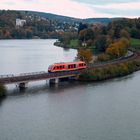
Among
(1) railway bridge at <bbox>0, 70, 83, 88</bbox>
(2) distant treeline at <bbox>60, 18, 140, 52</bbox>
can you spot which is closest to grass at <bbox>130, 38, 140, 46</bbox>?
(2) distant treeline at <bbox>60, 18, 140, 52</bbox>

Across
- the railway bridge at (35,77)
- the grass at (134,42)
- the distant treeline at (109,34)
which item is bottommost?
the grass at (134,42)

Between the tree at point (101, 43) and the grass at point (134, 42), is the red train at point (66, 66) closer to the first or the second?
the tree at point (101, 43)

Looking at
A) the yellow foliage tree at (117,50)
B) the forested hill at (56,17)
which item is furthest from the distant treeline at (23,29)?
the yellow foliage tree at (117,50)

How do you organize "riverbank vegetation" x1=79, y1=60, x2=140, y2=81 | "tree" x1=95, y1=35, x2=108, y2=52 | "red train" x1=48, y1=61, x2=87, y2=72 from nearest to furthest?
"red train" x1=48, y1=61, x2=87, y2=72
"riverbank vegetation" x1=79, y1=60, x2=140, y2=81
"tree" x1=95, y1=35, x2=108, y2=52

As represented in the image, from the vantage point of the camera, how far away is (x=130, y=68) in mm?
36250

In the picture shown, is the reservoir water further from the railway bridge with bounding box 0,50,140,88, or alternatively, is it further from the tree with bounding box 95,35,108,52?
the tree with bounding box 95,35,108,52

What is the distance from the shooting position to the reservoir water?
18.3m

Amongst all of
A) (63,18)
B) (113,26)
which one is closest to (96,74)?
(113,26)

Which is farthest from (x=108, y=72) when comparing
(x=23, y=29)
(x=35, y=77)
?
(x=23, y=29)

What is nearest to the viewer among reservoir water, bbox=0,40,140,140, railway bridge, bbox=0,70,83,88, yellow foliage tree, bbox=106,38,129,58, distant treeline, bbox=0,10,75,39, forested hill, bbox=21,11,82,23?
reservoir water, bbox=0,40,140,140

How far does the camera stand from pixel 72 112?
21703mm

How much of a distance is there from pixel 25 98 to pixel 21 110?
2610mm

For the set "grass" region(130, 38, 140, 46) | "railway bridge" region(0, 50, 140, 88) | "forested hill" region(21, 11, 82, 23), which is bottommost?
"forested hill" region(21, 11, 82, 23)

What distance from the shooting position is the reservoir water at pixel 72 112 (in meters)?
18.3
